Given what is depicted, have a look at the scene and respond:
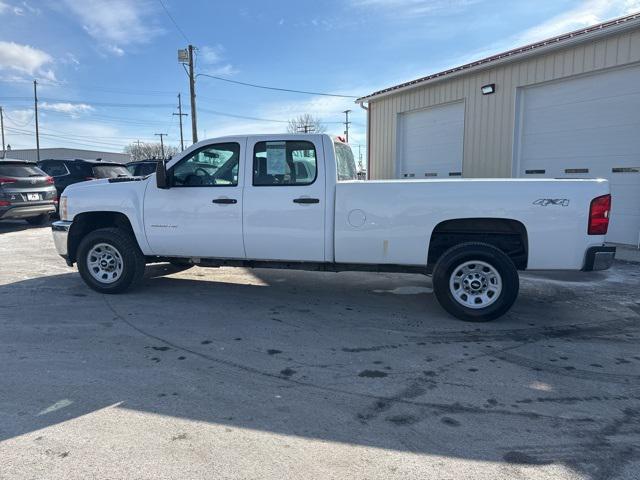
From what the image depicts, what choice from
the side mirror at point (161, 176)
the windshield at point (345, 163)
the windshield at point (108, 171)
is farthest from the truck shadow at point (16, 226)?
the windshield at point (345, 163)

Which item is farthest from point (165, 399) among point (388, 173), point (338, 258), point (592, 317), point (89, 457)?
point (388, 173)

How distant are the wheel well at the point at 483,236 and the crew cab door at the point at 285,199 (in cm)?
128

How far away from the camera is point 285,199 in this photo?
541 cm

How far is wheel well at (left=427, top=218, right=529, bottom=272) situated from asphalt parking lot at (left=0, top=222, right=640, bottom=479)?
72 cm

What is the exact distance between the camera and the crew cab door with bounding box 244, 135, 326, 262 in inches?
210

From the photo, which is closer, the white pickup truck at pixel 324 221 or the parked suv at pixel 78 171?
the white pickup truck at pixel 324 221

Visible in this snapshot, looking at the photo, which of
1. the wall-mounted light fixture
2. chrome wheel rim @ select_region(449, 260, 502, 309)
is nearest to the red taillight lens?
chrome wheel rim @ select_region(449, 260, 502, 309)

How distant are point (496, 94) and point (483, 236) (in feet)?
23.8

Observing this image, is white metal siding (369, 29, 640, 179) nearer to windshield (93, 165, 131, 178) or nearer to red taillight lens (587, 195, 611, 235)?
red taillight lens (587, 195, 611, 235)

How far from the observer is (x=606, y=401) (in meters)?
3.41

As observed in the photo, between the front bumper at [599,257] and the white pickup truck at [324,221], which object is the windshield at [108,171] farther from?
the front bumper at [599,257]

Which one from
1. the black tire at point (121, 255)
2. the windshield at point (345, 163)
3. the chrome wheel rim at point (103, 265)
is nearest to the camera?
the windshield at point (345, 163)

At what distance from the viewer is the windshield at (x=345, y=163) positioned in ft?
18.8

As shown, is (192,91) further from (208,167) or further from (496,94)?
(208,167)
